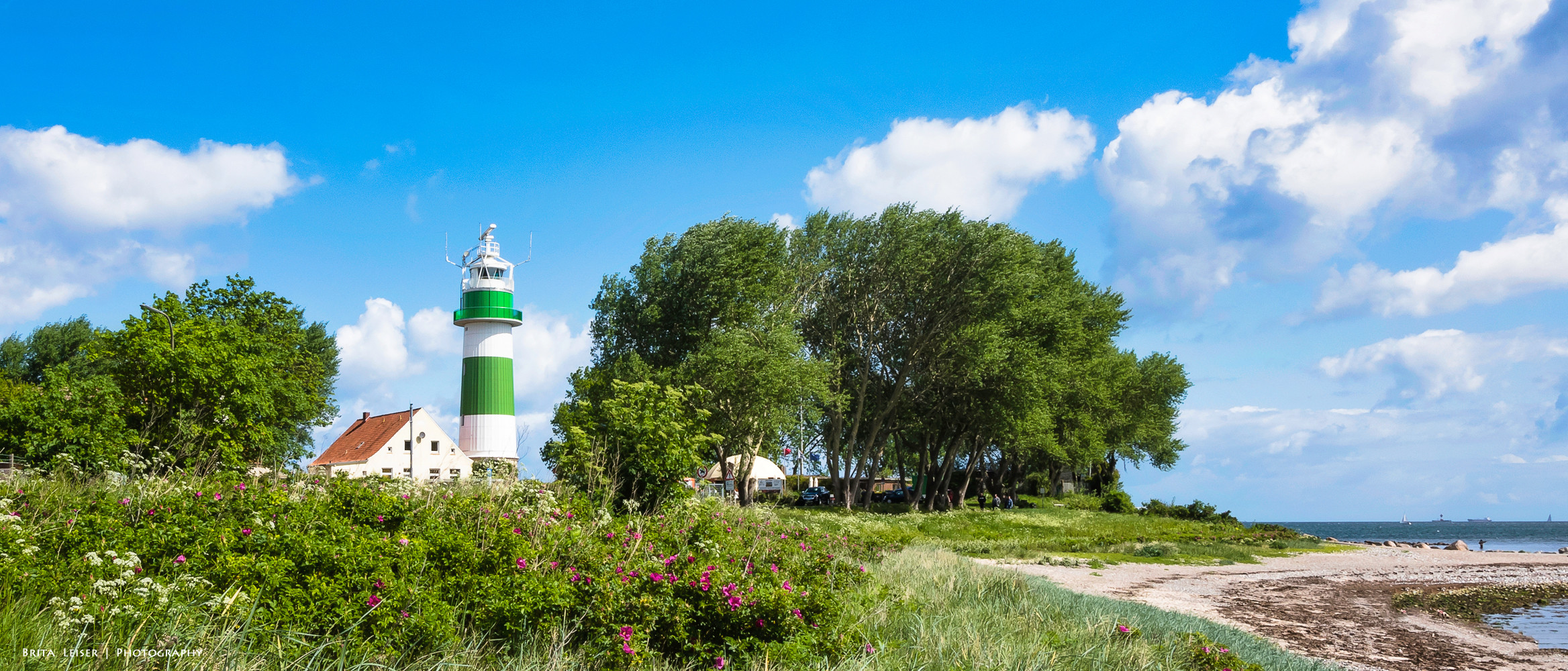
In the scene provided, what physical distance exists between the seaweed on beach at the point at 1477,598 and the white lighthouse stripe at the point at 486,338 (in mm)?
30484

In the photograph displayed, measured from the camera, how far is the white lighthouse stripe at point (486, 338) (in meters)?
36.3

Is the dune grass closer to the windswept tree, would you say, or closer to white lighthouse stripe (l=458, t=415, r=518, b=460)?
the windswept tree

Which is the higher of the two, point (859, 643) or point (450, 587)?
point (450, 587)

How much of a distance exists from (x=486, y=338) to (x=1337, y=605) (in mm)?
30219

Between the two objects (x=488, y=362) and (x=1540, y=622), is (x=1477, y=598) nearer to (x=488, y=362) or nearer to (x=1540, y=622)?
(x=1540, y=622)

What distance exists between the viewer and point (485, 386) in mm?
36250

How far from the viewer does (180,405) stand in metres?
19.7

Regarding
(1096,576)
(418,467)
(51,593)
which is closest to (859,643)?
(51,593)

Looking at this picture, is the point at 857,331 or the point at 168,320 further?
the point at 857,331

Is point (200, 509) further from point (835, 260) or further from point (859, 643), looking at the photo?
point (835, 260)

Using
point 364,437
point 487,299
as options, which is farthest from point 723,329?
point 364,437

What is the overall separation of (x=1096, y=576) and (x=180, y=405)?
64.9 ft

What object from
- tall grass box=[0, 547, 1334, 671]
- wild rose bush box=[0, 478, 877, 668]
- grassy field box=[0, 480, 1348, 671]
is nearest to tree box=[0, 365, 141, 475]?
grassy field box=[0, 480, 1348, 671]

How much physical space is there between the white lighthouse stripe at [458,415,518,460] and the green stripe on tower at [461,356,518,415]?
0.98 feet
